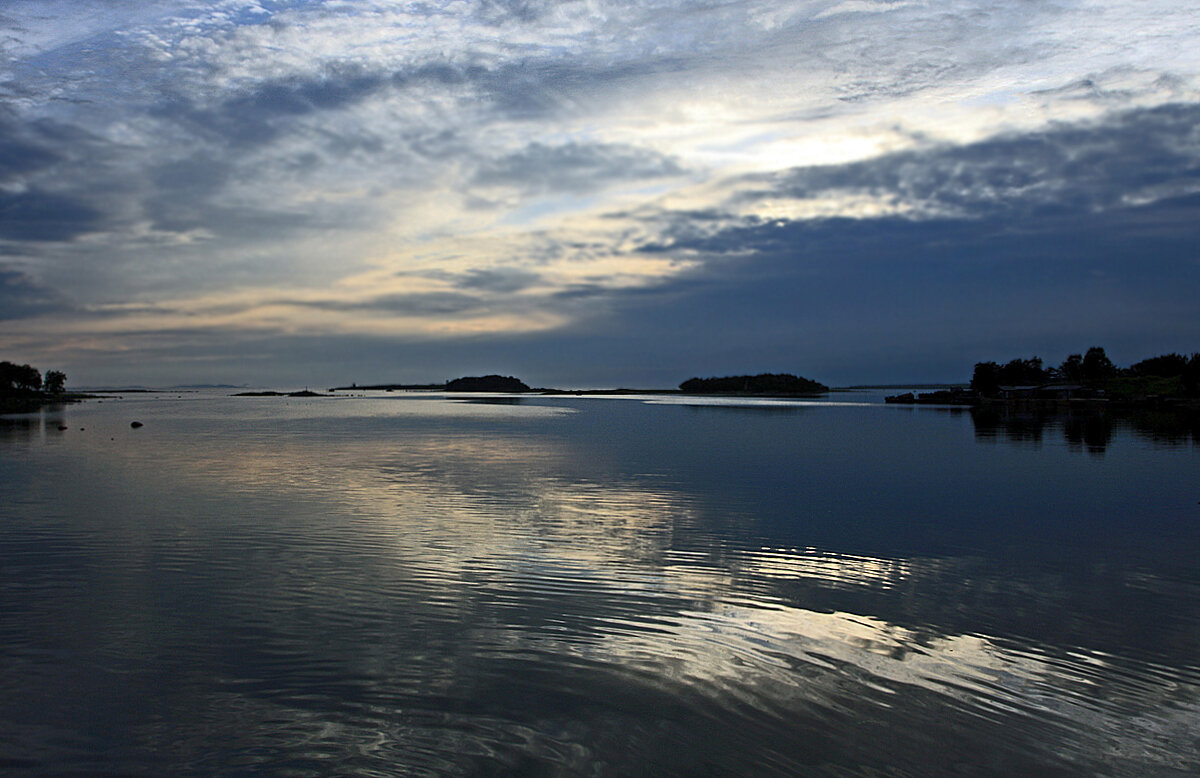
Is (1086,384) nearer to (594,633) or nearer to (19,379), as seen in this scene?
(594,633)

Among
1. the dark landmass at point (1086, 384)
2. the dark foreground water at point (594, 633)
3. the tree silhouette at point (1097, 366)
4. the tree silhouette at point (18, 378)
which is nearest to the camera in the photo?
the dark foreground water at point (594, 633)

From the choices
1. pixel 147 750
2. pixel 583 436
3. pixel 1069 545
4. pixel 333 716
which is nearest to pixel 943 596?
pixel 1069 545

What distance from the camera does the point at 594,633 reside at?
30.7 ft

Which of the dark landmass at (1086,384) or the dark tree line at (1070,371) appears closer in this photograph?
the dark landmass at (1086,384)

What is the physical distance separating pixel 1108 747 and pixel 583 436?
1576 inches

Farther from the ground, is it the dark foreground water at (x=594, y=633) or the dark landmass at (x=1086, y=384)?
the dark landmass at (x=1086, y=384)

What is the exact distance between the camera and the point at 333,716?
7.04 m

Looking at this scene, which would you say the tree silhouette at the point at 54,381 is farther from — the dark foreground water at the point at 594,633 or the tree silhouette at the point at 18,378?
the dark foreground water at the point at 594,633

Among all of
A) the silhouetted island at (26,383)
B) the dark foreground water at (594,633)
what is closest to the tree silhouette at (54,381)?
the silhouetted island at (26,383)

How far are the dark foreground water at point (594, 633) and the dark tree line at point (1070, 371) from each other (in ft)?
405

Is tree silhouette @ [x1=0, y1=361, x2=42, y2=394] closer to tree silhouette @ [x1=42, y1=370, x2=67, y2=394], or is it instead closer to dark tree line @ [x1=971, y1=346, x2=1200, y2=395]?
tree silhouette @ [x1=42, y1=370, x2=67, y2=394]

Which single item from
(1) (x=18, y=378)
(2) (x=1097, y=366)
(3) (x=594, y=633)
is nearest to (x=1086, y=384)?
(2) (x=1097, y=366)

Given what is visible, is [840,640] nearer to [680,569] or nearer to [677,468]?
[680,569]

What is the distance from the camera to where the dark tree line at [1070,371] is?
433ft
